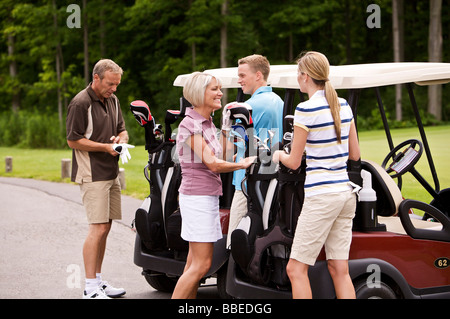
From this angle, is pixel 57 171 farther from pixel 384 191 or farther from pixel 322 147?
pixel 322 147

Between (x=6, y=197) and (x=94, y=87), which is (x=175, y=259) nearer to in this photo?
(x=94, y=87)

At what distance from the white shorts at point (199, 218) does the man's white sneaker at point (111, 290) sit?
1591 millimetres

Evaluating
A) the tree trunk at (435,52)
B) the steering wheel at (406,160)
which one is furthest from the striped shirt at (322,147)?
the tree trunk at (435,52)

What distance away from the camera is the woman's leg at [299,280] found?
392 cm

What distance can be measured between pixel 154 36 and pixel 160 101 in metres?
5.10

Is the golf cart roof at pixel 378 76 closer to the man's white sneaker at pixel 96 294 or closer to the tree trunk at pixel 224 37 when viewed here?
the man's white sneaker at pixel 96 294

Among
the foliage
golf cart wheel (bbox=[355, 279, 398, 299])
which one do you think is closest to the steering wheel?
golf cart wheel (bbox=[355, 279, 398, 299])

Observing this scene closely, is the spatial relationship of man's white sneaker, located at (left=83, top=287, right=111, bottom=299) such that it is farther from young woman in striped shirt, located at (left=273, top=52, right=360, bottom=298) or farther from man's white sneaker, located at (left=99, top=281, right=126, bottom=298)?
young woman in striped shirt, located at (left=273, top=52, right=360, bottom=298)

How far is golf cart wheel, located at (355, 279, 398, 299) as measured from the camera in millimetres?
4160

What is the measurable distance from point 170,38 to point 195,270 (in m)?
32.1

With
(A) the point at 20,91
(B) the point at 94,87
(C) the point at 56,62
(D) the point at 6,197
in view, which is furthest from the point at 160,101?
(B) the point at 94,87

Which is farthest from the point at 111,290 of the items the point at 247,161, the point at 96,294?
the point at 247,161

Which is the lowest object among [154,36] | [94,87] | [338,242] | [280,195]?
[338,242]

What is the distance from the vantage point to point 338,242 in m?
3.99
